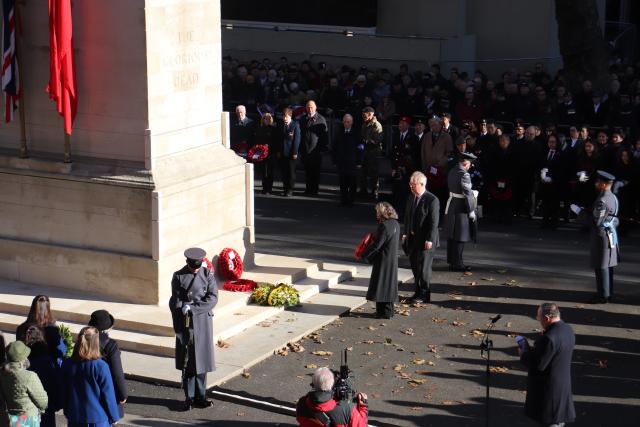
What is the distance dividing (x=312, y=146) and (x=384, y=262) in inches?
286

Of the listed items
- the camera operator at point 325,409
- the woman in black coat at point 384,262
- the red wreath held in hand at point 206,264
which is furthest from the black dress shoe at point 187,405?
the woman in black coat at point 384,262

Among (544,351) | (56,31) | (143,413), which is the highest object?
(56,31)

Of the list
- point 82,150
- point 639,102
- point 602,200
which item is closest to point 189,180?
point 82,150

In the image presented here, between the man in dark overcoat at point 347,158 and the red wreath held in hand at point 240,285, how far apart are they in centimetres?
574

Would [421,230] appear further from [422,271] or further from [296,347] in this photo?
[296,347]

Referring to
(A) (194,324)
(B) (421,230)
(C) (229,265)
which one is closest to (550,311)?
(A) (194,324)

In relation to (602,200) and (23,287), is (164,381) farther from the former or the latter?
(602,200)

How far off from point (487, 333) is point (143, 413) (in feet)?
14.0

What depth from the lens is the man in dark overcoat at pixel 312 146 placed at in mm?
22016

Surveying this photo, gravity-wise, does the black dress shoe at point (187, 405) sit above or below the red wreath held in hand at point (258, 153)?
below

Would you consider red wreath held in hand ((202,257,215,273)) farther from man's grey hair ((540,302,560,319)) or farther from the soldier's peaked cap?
man's grey hair ((540,302,560,319))

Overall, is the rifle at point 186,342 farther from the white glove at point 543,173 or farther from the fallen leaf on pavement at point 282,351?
the white glove at point 543,173

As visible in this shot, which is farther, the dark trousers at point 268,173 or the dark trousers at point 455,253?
the dark trousers at point 268,173

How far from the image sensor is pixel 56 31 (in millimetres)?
14680
